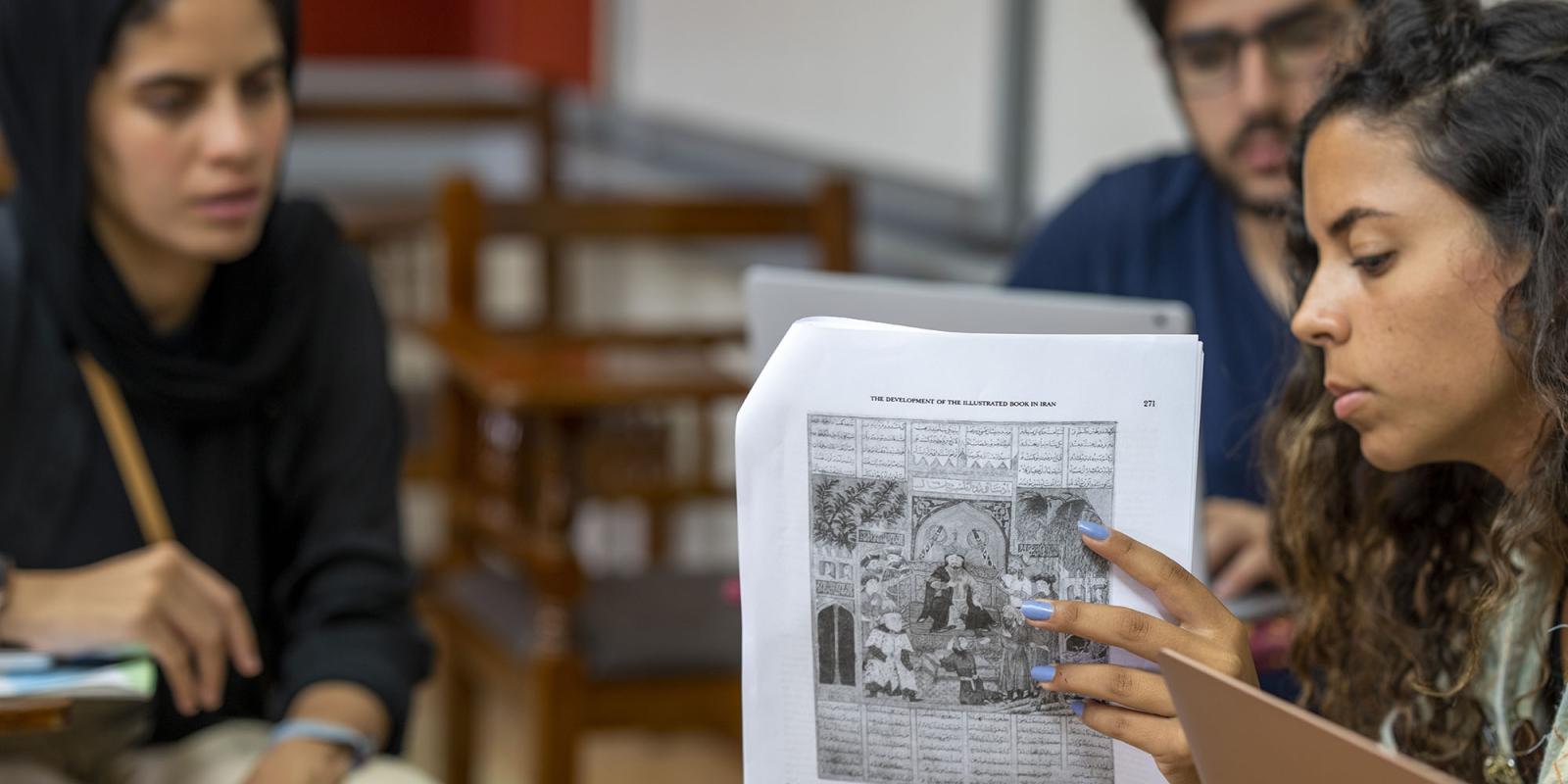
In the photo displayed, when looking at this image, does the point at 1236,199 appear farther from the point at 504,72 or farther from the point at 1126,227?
the point at 504,72

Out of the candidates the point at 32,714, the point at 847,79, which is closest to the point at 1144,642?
the point at 32,714

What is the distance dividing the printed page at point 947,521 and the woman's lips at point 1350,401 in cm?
17

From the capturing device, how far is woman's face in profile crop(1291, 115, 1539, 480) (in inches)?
41.2

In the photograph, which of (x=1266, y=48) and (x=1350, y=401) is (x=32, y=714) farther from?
(x=1266, y=48)

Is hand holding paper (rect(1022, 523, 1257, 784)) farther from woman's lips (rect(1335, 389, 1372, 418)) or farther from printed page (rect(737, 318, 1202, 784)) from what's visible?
woman's lips (rect(1335, 389, 1372, 418))

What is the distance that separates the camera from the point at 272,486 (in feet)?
5.37

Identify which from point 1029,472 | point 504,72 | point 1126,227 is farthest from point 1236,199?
point 504,72

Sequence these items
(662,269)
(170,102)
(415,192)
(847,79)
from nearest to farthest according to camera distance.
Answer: (170,102) → (847,79) → (662,269) → (415,192)

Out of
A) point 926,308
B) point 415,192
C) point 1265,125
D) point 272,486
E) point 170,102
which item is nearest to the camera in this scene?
point 926,308

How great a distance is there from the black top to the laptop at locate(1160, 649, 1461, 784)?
2.77 ft

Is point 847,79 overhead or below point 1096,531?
overhead

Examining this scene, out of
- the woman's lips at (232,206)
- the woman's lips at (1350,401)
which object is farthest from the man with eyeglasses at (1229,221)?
the woman's lips at (232,206)

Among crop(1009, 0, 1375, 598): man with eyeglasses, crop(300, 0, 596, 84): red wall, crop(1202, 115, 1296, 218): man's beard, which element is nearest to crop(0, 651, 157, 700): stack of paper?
crop(1009, 0, 1375, 598): man with eyeglasses

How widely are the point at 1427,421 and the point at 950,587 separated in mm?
312
